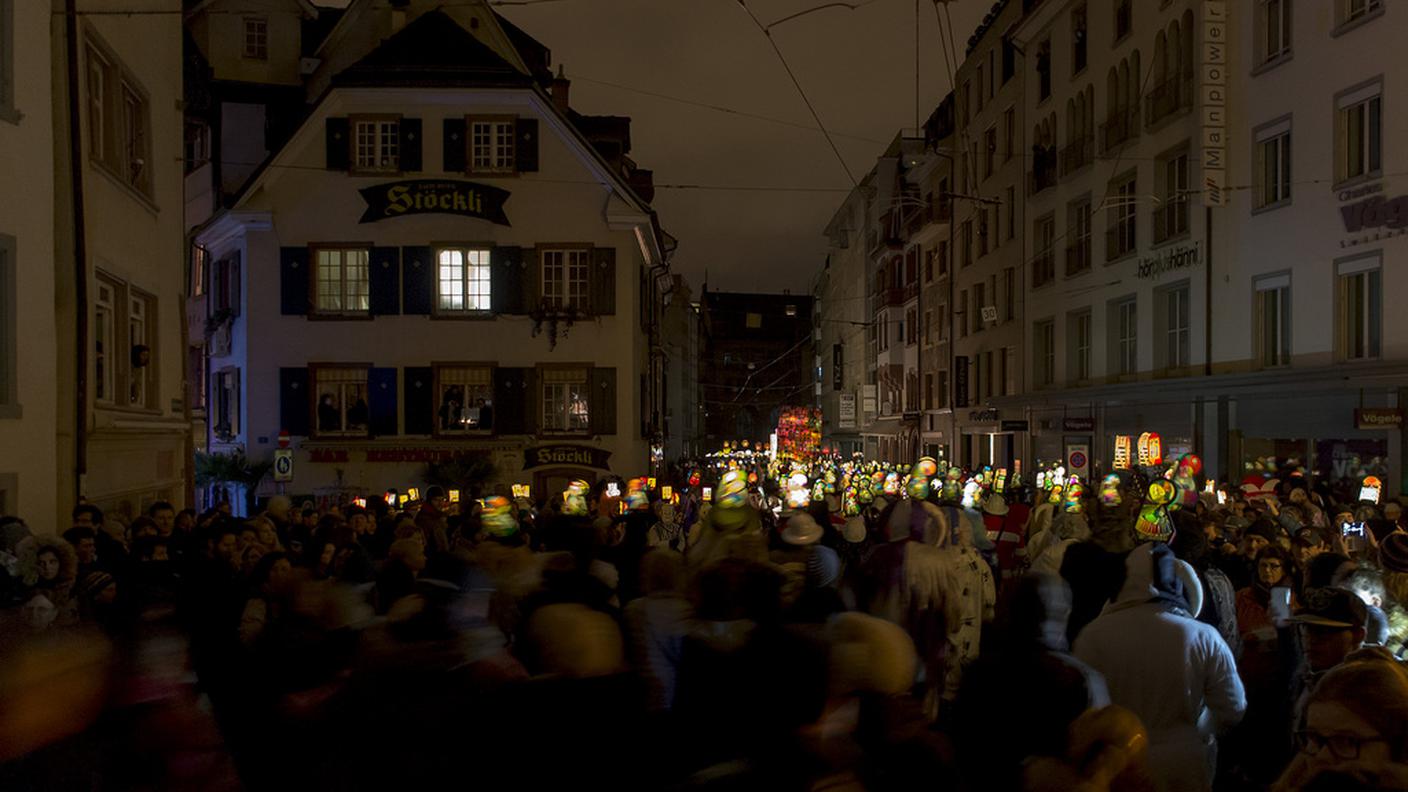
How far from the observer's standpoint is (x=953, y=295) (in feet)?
145

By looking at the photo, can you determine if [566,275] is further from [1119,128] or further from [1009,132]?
[1009,132]

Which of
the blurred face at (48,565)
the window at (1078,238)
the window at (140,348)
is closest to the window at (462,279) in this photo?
the window at (140,348)

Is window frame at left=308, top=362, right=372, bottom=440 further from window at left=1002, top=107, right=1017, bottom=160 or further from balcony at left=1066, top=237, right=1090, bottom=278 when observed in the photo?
window at left=1002, top=107, right=1017, bottom=160

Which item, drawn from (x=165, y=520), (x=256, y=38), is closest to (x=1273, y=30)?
(x=165, y=520)

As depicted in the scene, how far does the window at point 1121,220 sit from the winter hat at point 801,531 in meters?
21.4

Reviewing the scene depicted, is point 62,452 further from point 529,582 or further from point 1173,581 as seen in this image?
point 1173,581

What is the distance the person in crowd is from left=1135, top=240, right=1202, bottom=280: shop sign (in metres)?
21.8

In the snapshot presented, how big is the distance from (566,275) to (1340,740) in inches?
1056

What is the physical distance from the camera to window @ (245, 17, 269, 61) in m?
31.4

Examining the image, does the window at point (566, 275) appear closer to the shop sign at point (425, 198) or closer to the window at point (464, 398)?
the shop sign at point (425, 198)

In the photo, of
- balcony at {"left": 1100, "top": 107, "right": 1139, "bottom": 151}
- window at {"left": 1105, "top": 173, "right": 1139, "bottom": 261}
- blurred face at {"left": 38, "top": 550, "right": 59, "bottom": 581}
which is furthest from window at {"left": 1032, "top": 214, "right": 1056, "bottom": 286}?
blurred face at {"left": 38, "top": 550, "right": 59, "bottom": 581}

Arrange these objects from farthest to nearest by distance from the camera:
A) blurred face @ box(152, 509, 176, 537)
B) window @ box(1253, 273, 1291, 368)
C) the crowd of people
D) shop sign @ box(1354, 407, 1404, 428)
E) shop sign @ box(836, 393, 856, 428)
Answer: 1. shop sign @ box(836, 393, 856, 428)
2. window @ box(1253, 273, 1291, 368)
3. shop sign @ box(1354, 407, 1404, 428)
4. blurred face @ box(152, 509, 176, 537)
5. the crowd of people

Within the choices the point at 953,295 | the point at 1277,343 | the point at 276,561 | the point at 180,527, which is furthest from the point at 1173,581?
the point at 953,295

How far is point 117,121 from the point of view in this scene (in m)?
15.3
